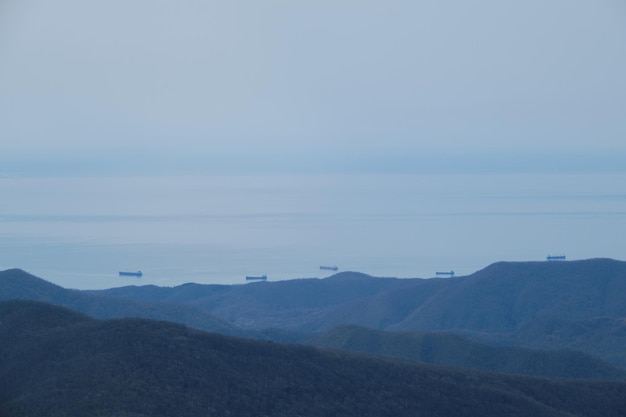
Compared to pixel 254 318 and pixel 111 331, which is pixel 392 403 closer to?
pixel 111 331

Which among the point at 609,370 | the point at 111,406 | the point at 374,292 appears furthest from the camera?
the point at 374,292

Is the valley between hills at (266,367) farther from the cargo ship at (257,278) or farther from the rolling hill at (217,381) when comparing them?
the cargo ship at (257,278)

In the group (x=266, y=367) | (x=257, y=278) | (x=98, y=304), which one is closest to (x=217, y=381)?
(x=266, y=367)

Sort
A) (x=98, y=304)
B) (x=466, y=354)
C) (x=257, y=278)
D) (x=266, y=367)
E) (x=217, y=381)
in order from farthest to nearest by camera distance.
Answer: (x=257, y=278) → (x=98, y=304) → (x=466, y=354) → (x=266, y=367) → (x=217, y=381)

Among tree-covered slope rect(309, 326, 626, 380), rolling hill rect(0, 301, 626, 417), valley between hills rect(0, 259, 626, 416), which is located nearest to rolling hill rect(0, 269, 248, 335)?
valley between hills rect(0, 259, 626, 416)

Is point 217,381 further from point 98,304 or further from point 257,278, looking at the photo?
point 257,278

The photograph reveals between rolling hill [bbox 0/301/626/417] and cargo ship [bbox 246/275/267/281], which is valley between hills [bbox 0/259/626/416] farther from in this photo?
cargo ship [bbox 246/275/267/281]

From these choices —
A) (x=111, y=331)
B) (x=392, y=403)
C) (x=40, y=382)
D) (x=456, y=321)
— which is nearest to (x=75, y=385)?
(x=40, y=382)

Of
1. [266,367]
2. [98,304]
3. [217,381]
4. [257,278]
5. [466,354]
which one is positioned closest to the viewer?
[217,381]

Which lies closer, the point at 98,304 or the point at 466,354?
the point at 466,354

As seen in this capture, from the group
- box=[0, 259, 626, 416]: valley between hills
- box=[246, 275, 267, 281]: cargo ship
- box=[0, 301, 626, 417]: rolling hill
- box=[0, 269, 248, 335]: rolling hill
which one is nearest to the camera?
box=[0, 301, 626, 417]: rolling hill

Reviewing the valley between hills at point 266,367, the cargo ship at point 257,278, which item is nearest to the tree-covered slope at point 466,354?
the valley between hills at point 266,367
